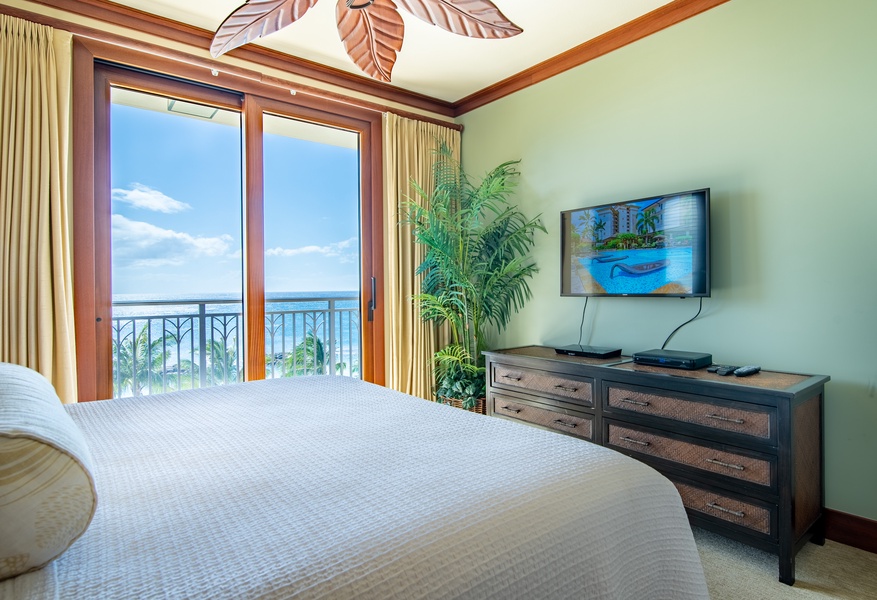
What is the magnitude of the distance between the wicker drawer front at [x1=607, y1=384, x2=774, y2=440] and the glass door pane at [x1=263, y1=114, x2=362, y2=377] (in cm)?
207

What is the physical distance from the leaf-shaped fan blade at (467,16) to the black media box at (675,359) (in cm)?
160

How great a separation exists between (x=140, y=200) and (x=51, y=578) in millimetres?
3815

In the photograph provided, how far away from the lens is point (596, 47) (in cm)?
309

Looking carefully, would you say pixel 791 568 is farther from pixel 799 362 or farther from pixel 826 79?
pixel 826 79

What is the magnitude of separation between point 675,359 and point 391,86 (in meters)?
2.82

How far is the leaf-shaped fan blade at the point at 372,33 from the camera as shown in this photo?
6.37 feet

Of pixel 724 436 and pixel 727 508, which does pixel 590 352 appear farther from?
pixel 727 508

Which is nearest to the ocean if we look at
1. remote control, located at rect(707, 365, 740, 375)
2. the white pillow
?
remote control, located at rect(707, 365, 740, 375)

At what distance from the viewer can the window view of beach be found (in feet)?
11.6

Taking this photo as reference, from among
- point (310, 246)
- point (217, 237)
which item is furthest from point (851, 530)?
point (217, 237)

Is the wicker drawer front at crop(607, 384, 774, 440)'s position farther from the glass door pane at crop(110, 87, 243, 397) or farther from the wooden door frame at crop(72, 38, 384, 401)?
the glass door pane at crop(110, 87, 243, 397)

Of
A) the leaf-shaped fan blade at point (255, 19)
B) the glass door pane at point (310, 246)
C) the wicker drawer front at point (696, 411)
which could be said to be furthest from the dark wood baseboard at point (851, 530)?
the leaf-shaped fan blade at point (255, 19)

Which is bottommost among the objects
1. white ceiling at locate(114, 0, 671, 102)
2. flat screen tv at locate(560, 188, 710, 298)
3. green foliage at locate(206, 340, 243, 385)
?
green foliage at locate(206, 340, 243, 385)

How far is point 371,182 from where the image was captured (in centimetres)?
379
